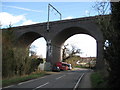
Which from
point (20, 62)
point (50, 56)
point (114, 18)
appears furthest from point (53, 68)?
point (114, 18)

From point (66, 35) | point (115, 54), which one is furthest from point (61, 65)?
point (115, 54)

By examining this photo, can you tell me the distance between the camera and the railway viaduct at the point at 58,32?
4095 cm

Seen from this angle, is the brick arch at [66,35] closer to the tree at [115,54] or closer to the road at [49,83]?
the road at [49,83]

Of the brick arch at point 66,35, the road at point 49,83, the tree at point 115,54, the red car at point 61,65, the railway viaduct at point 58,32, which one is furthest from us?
the red car at point 61,65

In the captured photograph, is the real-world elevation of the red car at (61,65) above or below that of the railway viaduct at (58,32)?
below

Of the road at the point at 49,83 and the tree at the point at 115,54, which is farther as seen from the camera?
the road at the point at 49,83

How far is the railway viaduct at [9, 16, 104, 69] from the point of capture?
1612 inches

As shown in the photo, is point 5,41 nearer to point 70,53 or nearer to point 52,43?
point 52,43

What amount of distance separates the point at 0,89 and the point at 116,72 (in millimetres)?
7829

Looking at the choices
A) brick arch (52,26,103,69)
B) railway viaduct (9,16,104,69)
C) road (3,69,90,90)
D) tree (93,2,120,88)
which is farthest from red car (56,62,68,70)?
tree (93,2,120,88)

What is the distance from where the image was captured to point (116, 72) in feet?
→ 28.6

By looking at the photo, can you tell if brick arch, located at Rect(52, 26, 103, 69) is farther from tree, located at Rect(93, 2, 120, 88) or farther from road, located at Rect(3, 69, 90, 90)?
tree, located at Rect(93, 2, 120, 88)

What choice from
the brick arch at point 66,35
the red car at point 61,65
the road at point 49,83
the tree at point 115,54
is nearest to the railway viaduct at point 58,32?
the brick arch at point 66,35

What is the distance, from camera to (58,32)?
4503 cm
